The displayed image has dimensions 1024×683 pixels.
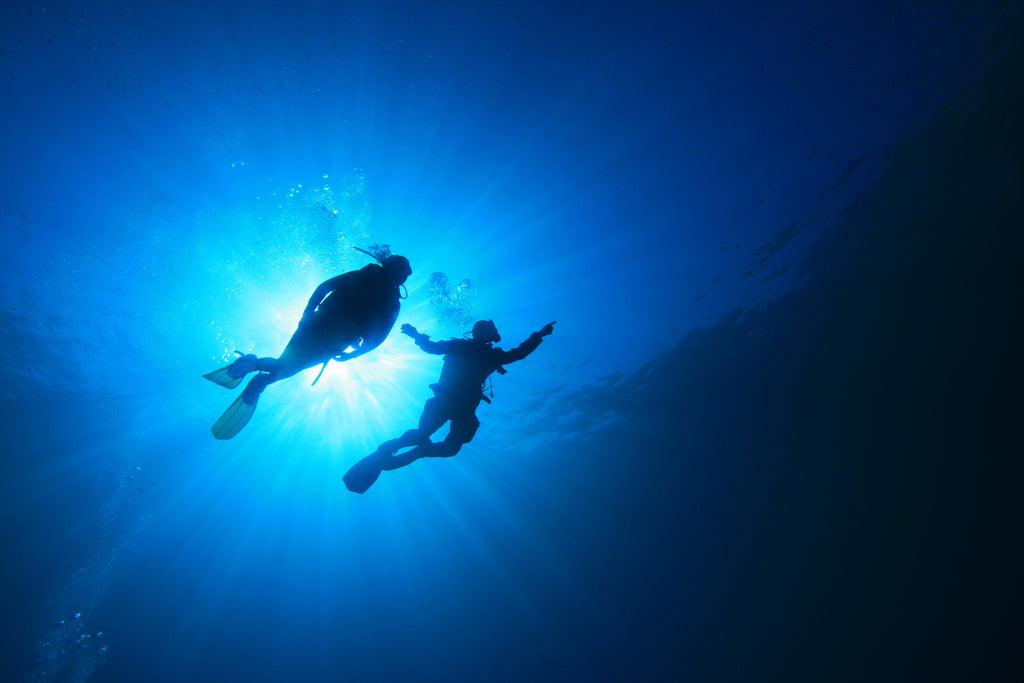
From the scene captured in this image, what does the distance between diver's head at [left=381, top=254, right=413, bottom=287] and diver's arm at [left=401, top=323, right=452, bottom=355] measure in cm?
55

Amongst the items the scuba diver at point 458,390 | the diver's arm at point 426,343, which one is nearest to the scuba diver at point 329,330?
the diver's arm at point 426,343

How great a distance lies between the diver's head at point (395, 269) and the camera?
4098 mm

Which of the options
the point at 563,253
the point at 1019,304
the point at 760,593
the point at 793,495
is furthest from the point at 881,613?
the point at 563,253

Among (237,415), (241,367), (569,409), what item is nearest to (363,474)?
(237,415)

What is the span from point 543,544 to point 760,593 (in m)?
16.1

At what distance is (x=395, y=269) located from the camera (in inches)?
163

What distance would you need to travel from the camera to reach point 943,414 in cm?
1723

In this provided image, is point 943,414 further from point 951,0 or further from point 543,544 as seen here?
point 543,544

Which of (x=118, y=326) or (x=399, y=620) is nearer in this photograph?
(x=118, y=326)

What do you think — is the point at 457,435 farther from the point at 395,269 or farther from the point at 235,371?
the point at 235,371

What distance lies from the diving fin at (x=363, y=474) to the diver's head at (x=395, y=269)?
209 centimetres

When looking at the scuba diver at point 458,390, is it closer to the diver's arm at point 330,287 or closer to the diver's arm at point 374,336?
the diver's arm at point 374,336

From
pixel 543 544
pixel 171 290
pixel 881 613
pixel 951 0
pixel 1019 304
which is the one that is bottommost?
pixel 881 613

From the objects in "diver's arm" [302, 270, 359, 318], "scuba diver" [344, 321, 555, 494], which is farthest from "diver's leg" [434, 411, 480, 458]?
"diver's arm" [302, 270, 359, 318]
